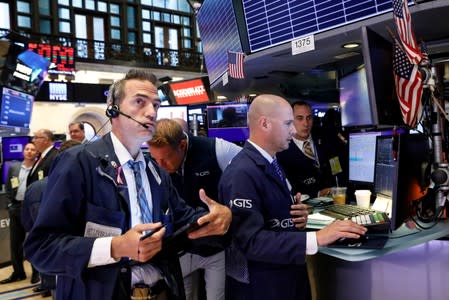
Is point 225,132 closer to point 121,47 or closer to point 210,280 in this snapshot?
point 210,280

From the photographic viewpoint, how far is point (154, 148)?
2543mm

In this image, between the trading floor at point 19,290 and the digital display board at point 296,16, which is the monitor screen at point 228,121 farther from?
the trading floor at point 19,290

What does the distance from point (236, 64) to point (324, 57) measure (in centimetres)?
73

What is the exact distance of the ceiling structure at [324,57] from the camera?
97.0 inches

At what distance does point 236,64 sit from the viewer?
150 inches

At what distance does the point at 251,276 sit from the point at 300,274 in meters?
0.21

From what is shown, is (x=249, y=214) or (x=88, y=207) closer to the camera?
(x=88, y=207)

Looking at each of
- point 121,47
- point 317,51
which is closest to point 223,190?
point 317,51

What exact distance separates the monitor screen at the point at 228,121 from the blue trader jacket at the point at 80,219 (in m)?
4.25

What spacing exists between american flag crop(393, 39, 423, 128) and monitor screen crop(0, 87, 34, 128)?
6386 mm

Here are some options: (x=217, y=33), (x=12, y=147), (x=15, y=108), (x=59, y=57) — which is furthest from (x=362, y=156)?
(x=59, y=57)

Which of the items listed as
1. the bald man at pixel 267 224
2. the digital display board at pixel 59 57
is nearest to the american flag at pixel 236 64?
the bald man at pixel 267 224

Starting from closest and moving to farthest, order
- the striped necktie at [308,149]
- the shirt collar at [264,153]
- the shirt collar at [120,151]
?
the shirt collar at [120,151], the shirt collar at [264,153], the striped necktie at [308,149]

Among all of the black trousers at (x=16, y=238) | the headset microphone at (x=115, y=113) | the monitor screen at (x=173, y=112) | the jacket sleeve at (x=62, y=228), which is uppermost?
the monitor screen at (x=173, y=112)
